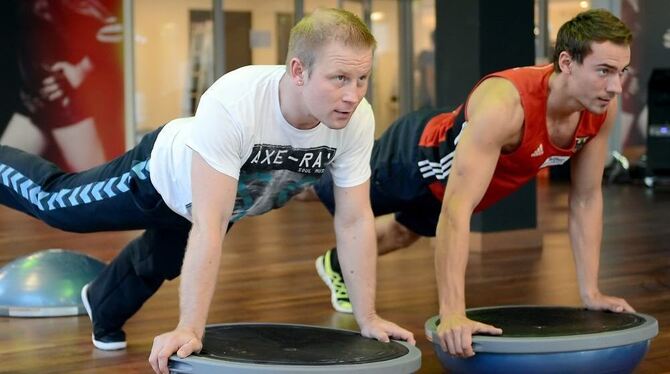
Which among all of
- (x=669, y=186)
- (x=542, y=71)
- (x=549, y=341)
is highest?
(x=542, y=71)

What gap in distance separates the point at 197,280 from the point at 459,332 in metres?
0.68

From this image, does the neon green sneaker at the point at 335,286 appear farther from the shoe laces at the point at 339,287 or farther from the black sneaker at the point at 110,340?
the black sneaker at the point at 110,340

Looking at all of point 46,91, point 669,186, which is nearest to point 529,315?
point 669,186

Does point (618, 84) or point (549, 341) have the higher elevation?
point (618, 84)

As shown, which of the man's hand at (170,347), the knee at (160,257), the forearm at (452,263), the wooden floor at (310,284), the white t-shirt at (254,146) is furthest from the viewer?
the wooden floor at (310,284)

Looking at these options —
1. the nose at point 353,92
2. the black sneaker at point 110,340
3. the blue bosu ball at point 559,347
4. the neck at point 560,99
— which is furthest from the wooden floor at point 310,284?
the nose at point 353,92

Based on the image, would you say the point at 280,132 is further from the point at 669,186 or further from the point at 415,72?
the point at 415,72

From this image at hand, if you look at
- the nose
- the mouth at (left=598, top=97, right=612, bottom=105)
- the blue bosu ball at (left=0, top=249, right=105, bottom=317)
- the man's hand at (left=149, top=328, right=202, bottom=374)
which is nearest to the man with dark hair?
the mouth at (left=598, top=97, right=612, bottom=105)

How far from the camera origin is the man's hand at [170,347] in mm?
2092

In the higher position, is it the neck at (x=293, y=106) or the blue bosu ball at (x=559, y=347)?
the neck at (x=293, y=106)

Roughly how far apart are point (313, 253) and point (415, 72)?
22.0 ft

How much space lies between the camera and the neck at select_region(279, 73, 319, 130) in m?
2.26

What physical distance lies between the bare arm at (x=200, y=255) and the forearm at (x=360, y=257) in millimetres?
372

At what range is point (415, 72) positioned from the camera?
11562 millimetres
